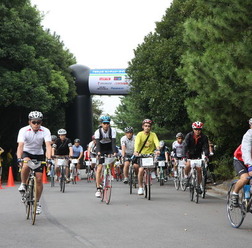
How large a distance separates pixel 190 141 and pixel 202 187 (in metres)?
1.24

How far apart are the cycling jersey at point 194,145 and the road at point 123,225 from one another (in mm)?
1145

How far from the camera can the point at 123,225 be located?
1063cm

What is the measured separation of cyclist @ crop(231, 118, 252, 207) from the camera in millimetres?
9680

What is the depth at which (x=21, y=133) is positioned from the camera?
11508 millimetres

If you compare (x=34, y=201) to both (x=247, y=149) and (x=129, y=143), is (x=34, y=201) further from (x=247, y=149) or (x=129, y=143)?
(x=129, y=143)

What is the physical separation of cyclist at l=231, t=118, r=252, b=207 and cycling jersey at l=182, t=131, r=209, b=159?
17.0ft

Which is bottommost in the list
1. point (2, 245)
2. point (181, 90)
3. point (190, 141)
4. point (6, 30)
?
point (2, 245)

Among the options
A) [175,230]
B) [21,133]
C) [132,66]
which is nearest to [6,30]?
[132,66]

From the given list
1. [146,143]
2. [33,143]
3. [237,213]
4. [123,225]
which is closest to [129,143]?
[146,143]

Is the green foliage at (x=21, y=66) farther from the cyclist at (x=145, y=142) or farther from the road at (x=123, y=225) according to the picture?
the road at (x=123, y=225)

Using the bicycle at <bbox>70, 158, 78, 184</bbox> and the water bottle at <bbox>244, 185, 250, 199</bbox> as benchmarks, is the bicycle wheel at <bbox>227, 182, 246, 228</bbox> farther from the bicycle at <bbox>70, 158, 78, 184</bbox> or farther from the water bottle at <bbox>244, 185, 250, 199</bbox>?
→ the bicycle at <bbox>70, 158, 78, 184</bbox>

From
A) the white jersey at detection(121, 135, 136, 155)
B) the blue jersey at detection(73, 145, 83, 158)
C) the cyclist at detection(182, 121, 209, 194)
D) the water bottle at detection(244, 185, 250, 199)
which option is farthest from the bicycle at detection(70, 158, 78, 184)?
the water bottle at detection(244, 185, 250, 199)

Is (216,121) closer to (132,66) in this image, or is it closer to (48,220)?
(48,220)

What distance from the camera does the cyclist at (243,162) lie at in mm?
9680
